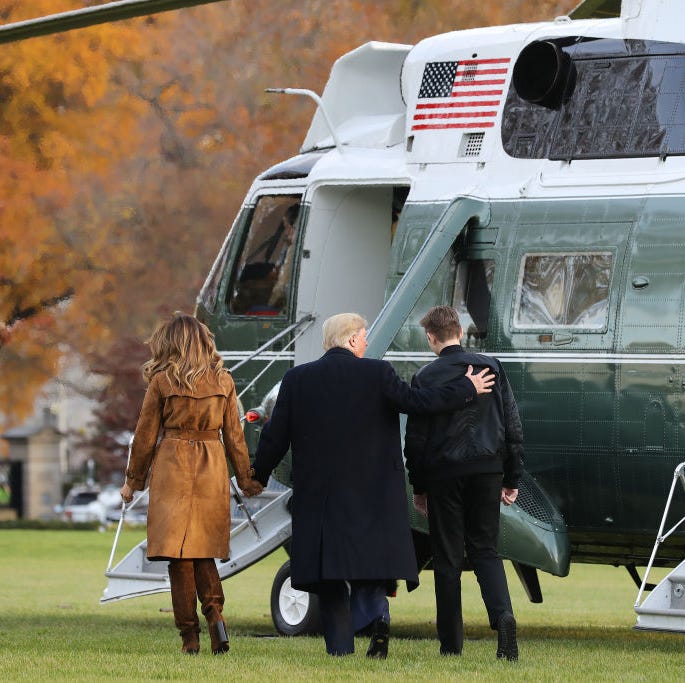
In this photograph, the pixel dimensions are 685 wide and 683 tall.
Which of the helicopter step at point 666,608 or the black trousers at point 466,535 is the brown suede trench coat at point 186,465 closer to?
the black trousers at point 466,535

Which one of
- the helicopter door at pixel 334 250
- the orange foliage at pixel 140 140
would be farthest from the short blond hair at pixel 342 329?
the orange foliage at pixel 140 140

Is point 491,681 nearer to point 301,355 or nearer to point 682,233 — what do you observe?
point 682,233

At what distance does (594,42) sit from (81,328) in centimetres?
2008

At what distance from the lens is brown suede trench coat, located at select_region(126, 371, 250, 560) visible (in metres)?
9.41

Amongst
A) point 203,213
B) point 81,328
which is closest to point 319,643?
point 81,328

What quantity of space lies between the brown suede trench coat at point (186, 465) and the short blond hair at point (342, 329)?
648 millimetres

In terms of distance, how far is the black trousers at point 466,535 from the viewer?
9.33m

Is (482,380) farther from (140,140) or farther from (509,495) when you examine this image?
(140,140)

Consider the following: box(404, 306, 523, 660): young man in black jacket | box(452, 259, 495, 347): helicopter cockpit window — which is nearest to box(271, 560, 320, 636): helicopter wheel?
box(452, 259, 495, 347): helicopter cockpit window

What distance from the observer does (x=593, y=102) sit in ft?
37.1

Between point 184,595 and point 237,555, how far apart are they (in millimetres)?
2264

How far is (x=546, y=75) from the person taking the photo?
11.4 meters

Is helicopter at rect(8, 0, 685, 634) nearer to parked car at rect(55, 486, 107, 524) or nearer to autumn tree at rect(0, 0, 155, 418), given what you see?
autumn tree at rect(0, 0, 155, 418)

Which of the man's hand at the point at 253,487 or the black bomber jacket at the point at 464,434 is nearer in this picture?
the black bomber jacket at the point at 464,434
